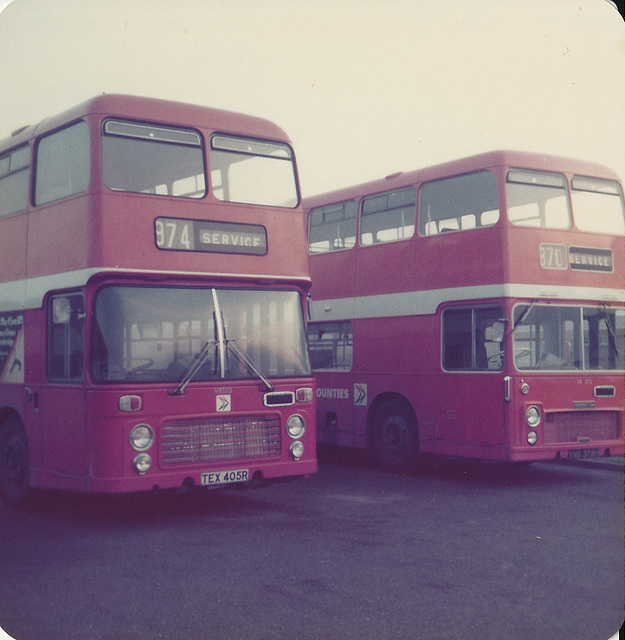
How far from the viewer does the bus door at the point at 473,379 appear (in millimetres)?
11203

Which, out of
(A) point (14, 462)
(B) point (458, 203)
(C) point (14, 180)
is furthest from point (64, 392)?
(B) point (458, 203)

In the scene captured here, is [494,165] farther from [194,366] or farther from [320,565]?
[320,565]

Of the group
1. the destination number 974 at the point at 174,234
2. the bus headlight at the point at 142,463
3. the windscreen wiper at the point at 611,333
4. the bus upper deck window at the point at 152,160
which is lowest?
the bus headlight at the point at 142,463

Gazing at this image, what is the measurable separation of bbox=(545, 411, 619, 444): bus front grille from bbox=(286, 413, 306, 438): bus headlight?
3.40 m

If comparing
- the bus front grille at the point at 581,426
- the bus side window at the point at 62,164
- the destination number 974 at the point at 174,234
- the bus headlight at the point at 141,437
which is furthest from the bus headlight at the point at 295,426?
the bus front grille at the point at 581,426

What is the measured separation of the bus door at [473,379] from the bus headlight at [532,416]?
0.27 m

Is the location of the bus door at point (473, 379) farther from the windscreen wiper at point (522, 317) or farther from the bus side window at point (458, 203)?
the bus side window at point (458, 203)

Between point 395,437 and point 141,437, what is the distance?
5317mm

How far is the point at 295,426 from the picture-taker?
937 centimetres

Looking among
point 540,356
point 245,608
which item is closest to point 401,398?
point 540,356

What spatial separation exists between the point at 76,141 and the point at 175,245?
135 centimetres

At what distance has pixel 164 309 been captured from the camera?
8586 mm

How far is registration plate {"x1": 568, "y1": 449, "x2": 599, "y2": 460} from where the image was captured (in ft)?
37.0

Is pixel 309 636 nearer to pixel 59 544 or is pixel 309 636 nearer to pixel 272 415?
pixel 59 544
